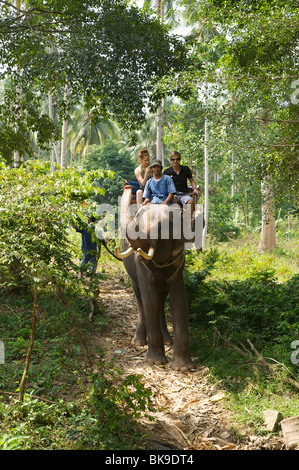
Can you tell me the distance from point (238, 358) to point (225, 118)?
5.44 meters

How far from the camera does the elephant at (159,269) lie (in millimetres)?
5930

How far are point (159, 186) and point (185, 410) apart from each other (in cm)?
293

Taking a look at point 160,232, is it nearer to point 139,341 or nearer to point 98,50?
point 139,341

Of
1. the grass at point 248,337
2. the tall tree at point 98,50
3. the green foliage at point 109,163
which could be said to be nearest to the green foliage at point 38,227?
the grass at point 248,337

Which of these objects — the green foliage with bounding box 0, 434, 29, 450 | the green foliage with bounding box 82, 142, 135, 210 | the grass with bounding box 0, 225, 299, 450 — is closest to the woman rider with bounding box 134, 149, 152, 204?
the grass with bounding box 0, 225, 299, 450

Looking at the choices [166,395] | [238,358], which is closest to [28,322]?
[166,395]

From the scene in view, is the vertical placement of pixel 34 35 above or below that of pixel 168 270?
above

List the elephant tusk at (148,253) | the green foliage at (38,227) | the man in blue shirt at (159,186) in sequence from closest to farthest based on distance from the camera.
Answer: the green foliage at (38,227), the elephant tusk at (148,253), the man in blue shirt at (159,186)

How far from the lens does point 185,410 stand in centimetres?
532

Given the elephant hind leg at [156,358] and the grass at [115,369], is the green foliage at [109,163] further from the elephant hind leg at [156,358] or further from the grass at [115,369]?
the elephant hind leg at [156,358]

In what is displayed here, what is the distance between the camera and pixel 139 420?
485cm

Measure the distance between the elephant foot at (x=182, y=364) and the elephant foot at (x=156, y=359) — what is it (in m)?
0.18

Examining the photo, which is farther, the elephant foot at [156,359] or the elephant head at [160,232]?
the elephant foot at [156,359]
